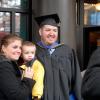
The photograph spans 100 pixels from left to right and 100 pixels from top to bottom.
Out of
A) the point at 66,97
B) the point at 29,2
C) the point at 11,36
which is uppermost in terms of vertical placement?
the point at 29,2

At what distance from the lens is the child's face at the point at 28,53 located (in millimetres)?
4062

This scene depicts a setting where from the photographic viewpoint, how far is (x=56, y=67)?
161 inches

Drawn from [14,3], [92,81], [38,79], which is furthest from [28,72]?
[14,3]

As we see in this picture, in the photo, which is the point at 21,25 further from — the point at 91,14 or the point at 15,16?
the point at 91,14

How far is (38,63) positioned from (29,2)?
3102 mm

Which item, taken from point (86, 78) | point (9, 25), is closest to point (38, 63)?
point (86, 78)

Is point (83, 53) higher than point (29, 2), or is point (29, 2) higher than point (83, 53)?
point (29, 2)

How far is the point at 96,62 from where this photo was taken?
1654 millimetres

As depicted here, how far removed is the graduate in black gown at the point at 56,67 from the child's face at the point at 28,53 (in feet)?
0.33

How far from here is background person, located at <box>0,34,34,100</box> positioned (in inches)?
130

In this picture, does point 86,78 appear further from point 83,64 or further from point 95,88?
point 83,64

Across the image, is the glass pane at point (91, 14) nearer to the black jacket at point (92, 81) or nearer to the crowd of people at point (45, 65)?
the crowd of people at point (45, 65)

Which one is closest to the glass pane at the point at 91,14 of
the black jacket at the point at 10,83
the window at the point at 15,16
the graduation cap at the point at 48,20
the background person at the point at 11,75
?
the window at the point at 15,16

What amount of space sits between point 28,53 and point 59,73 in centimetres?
38
